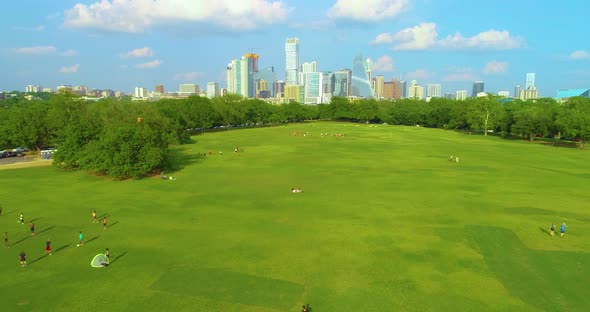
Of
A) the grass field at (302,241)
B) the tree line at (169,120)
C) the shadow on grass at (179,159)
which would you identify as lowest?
the grass field at (302,241)

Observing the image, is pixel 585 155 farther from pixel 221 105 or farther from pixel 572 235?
pixel 221 105

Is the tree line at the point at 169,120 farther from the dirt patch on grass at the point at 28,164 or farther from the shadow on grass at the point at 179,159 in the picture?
the dirt patch on grass at the point at 28,164

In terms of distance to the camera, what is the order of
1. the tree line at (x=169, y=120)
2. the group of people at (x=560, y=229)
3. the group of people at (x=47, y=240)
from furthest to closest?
1. the tree line at (x=169, y=120)
2. the group of people at (x=560, y=229)
3. the group of people at (x=47, y=240)

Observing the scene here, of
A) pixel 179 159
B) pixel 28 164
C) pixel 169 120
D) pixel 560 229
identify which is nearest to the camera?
pixel 560 229

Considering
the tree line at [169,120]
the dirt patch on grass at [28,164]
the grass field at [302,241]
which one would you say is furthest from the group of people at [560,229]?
the dirt patch on grass at [28,164]

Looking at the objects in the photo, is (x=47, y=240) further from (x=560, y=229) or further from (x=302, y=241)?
(x=560, y=229)

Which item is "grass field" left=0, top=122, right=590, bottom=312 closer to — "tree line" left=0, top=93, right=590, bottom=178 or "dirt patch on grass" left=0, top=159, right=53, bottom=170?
"tree line" left=0, top=93, right=590, bottom=178

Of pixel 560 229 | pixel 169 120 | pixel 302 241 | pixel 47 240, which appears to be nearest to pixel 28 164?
pixel 169 120
